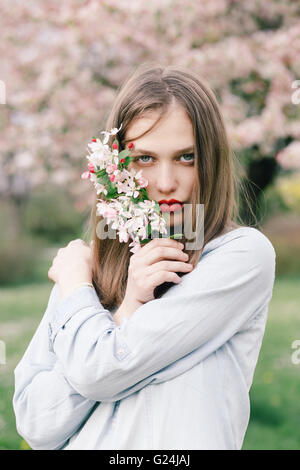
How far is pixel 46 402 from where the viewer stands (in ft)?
5.63

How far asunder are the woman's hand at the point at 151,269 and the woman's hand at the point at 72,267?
6.8 inches

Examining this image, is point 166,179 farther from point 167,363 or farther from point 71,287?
point 167,363

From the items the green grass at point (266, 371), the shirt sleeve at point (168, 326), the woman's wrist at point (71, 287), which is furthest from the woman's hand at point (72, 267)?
the green grass at point (266, 371)

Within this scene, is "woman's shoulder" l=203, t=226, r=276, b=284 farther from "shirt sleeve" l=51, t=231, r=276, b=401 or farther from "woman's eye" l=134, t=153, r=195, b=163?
"woman's eye" l=134, t=153, r=195, b=163

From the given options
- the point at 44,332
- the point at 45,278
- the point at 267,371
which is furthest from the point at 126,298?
the point at 45,278

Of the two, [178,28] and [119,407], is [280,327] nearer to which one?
[178,28]

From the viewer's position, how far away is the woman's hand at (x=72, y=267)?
1.82 metres

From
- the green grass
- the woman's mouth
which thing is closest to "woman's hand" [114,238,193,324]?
the woman's mouth

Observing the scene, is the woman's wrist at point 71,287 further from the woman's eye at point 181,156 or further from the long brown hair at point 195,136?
the woman's eye at point 181,156

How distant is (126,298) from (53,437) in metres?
0.46

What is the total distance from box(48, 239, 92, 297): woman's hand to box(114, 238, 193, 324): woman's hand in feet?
0.56

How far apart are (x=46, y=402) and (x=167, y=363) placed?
0.40 m

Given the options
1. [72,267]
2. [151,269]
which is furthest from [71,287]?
[151,269]

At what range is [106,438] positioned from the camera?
5.39ft
